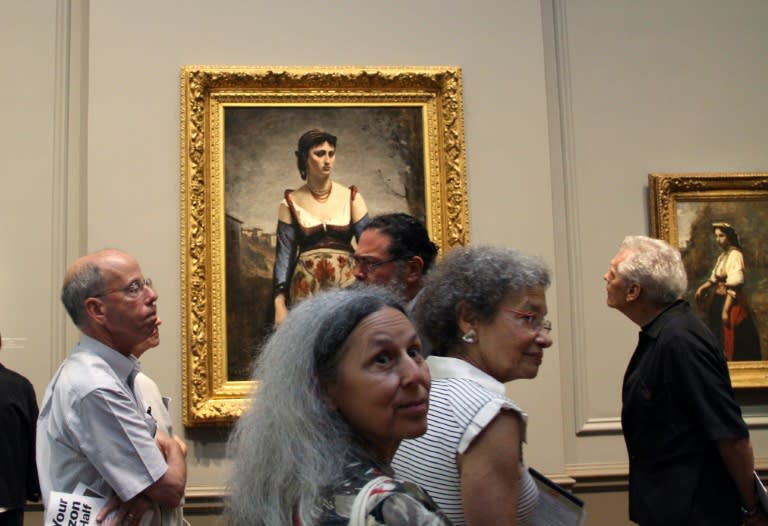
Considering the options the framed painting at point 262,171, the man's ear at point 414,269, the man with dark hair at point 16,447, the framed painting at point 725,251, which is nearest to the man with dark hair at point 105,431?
the man's ear at point 414,269

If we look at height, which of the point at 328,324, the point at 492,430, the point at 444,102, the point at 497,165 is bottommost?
the point at 492,430

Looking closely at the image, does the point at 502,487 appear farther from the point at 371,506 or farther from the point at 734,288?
the point at 734,288

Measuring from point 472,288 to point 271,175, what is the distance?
10.9ft

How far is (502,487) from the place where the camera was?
212 centimetres

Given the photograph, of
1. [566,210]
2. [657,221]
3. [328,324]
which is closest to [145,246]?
[566,210]

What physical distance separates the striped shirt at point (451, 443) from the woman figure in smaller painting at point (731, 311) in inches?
165

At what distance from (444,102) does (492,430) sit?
3.96 meters

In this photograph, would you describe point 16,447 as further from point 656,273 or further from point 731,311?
point 731,311

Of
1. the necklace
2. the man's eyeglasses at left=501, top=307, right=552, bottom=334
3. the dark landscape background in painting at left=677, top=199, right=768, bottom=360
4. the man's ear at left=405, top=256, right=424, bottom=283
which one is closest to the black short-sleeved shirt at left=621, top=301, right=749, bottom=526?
the man's ear at left=405, top=256, right=424, bottom=283

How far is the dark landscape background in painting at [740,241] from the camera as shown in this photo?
19.7 feet

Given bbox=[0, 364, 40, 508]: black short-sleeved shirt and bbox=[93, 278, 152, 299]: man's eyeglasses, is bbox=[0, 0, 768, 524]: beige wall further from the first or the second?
bbox=[93, 278, 152, 299]: man's eyeglasses

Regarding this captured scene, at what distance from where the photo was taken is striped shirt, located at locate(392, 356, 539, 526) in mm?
2160

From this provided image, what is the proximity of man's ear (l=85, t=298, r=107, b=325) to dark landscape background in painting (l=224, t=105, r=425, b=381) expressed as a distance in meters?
2.26

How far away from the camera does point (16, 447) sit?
16.2 ft
